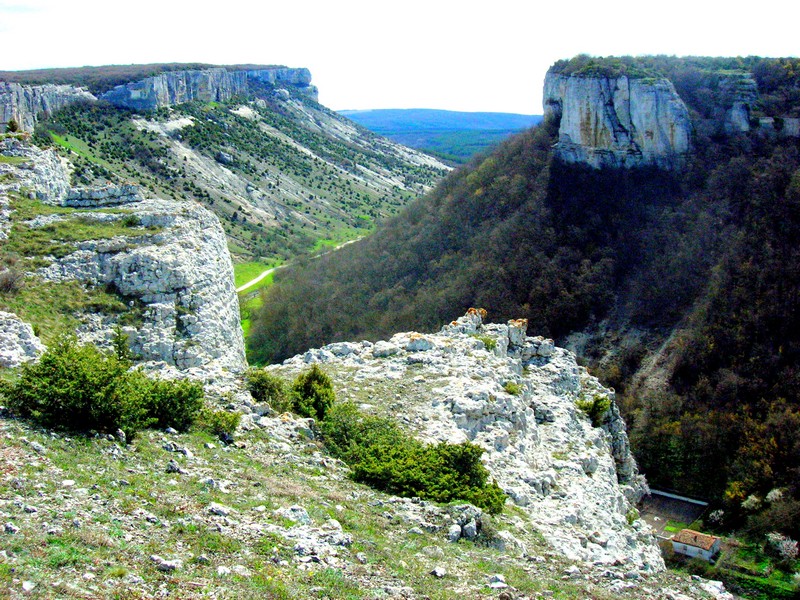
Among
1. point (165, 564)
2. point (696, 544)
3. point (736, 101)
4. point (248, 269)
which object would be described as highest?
point (736, 101)

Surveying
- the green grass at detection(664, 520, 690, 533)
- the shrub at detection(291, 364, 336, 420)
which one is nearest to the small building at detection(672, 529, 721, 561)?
the green grass at detection(664, 520, 690, 533)

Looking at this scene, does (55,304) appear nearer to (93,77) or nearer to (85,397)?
(85,397)

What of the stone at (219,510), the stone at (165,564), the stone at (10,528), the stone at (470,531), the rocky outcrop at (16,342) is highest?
the rocky outcrop at (16,342)

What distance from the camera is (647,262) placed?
5334 cm

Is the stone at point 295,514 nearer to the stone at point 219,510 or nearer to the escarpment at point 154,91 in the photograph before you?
the stone at point 219,510

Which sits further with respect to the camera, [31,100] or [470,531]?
[31,100]

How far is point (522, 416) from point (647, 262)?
36495 mm

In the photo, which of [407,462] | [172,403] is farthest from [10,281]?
[407,462]

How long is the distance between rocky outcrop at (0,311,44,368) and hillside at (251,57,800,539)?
32868 mm

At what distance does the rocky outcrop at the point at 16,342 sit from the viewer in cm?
1634

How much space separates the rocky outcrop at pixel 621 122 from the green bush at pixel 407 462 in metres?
47.4

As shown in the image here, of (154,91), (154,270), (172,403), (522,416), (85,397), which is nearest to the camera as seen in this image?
(85,397)

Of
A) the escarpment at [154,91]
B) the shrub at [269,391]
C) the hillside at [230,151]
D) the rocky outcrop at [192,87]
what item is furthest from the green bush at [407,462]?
the rocky outcrop at [192,87]

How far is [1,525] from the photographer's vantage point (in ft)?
29.5
